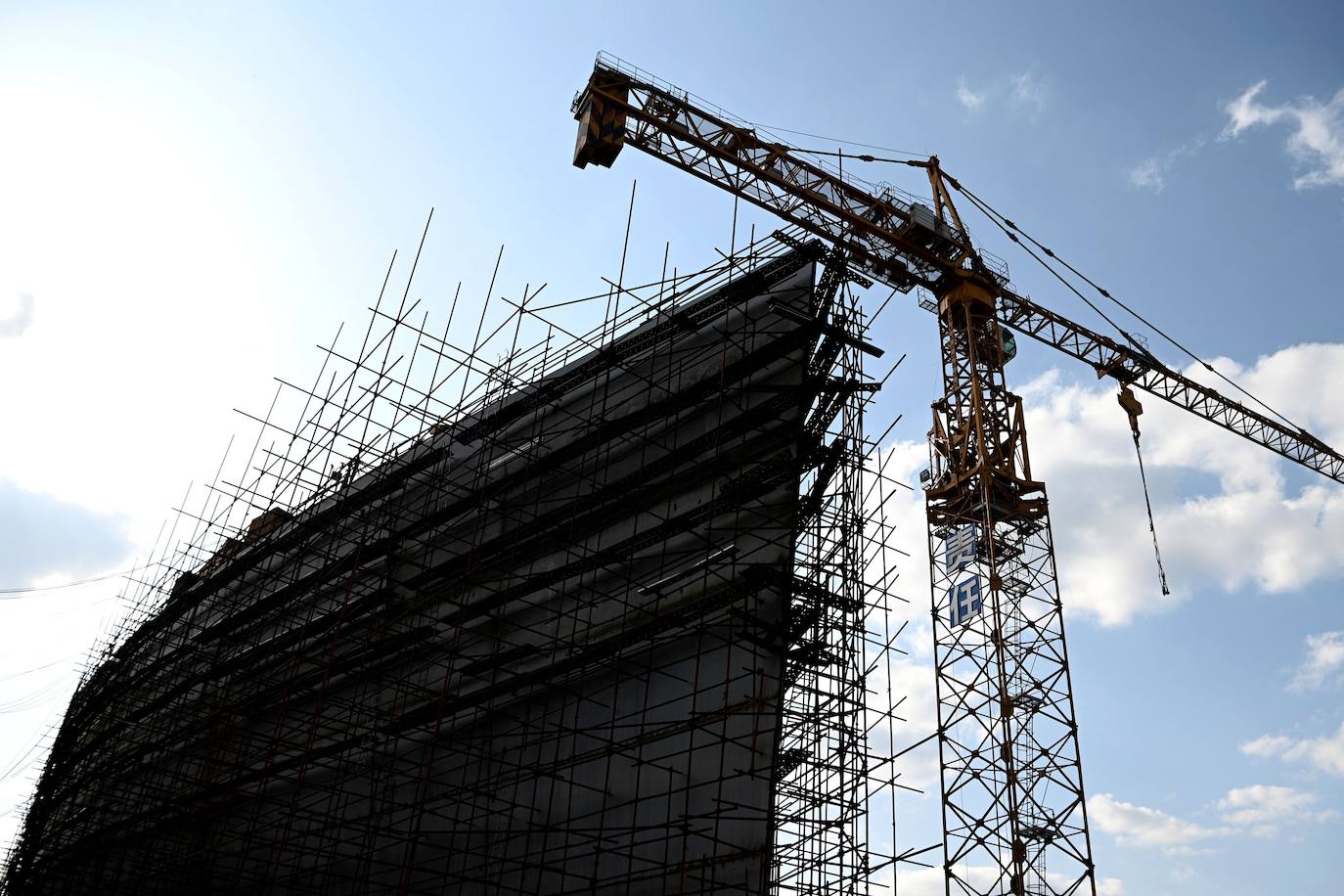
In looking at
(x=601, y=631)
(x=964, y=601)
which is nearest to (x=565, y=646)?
(x=601, y=631)

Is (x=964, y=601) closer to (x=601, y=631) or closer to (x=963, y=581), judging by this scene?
(x=963, y=581)

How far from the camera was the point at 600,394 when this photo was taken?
62.5 feet

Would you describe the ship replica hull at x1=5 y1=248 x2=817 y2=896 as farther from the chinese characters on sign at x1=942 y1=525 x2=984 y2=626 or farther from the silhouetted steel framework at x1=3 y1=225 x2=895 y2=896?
the chinese characters on sign at x1=942 y1=525 x2=984 y2=626

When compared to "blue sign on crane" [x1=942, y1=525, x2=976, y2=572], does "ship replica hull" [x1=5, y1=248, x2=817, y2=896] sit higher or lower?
lower

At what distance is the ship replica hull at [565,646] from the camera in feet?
48.3

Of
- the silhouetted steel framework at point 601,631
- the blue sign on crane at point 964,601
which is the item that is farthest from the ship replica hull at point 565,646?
the blue sign on crane at point 964,601

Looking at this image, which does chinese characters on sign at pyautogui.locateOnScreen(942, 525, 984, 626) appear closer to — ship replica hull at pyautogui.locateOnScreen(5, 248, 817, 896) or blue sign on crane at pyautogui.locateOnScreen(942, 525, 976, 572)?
blue sign on crane at pyautogui.locateOnScreen(942, 525, 976, 572)

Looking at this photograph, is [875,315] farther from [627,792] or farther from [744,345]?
[627,792]

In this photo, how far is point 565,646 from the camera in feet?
53.3

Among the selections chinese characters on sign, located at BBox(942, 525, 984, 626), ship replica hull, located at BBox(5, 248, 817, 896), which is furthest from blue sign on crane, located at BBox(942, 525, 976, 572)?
ship replica hull, located at BBox(5, 248, 817, 896)

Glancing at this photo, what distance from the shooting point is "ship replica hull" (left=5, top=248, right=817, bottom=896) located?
48.3 feet

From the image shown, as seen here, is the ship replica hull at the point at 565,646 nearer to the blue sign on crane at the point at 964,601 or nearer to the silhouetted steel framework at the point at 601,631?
the silhouetted steel framework at the point at 601,631

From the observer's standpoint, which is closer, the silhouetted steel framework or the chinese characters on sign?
the silhouetted steel framework

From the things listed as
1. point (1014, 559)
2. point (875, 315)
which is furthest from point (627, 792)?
point (1014, 559)
